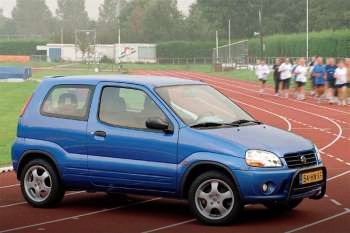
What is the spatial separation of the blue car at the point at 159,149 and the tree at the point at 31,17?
181 metres

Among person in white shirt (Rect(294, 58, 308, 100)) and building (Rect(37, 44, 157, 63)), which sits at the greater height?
building (Rect(37, 44, 157, 63))

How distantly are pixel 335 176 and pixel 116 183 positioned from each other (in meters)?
4.58

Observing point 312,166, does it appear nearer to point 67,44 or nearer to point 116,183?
point 116,183

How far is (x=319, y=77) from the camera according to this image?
33.2 metres

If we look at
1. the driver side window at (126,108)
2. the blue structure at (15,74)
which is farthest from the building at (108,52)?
the driver side window at (126,108)

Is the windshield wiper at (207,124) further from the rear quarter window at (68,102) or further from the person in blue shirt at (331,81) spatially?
the person in blue shirt at (331,81)

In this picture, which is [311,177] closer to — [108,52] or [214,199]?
[214,199]

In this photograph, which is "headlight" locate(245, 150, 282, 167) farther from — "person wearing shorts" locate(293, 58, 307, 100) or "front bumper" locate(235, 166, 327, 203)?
"person wearing shorts" locate(293, 58, 307, 100)

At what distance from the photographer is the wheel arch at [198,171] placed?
353 inches

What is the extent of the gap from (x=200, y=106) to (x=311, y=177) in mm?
1528

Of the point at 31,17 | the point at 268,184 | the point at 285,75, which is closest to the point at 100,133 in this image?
the point at 268,184

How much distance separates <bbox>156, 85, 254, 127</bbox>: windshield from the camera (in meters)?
9.57

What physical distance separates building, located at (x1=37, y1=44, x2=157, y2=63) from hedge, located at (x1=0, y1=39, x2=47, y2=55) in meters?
6.78

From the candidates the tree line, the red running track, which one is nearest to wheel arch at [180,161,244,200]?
the red running track
